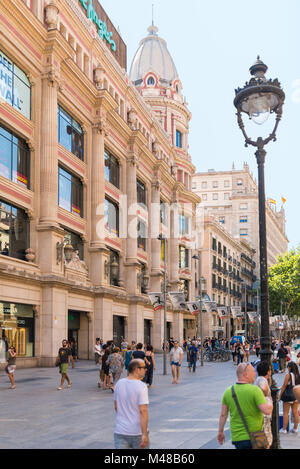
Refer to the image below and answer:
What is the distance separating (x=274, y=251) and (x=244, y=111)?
5408 inches

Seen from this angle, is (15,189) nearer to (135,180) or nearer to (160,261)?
(135,180)

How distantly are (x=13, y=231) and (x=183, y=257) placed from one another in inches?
1477

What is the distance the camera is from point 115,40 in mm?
50375

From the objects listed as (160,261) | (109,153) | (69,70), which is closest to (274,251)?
(160,261)

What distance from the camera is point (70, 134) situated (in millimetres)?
38031

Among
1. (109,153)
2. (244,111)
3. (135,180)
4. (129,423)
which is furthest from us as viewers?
(135,180)

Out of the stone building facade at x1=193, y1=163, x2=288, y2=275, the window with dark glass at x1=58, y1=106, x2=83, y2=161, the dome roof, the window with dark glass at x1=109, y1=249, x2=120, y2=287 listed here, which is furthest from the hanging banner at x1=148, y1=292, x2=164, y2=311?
the stone building facade at x1=193, y1=163, x2=288, y2=275

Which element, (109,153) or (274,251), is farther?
(274,251)

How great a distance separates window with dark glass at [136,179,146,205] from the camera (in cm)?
5194

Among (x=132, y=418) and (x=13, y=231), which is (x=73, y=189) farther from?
(x=132, y=418)

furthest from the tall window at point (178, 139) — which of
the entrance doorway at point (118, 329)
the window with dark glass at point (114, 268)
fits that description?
the entrance doorway at point (118, 329)

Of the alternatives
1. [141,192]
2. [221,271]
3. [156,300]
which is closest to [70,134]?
[156,300]

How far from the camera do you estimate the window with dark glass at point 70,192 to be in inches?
1432

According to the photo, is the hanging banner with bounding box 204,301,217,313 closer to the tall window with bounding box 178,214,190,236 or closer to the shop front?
the shop front
